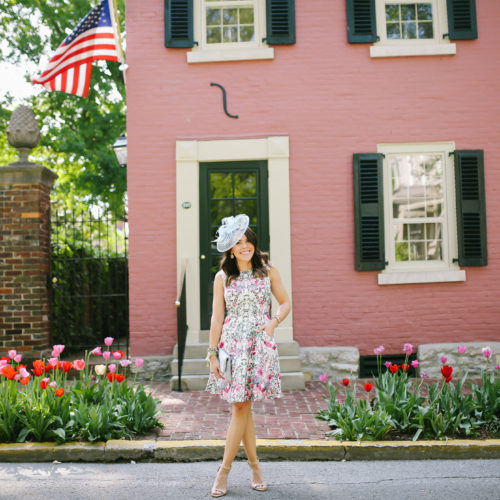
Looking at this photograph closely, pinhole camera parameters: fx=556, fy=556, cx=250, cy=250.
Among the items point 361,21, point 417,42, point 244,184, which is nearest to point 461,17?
point 417,42

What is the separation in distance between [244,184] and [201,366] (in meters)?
2.53

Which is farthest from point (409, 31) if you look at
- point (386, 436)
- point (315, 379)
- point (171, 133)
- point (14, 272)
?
point (14, 272)

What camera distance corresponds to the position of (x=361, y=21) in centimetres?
771

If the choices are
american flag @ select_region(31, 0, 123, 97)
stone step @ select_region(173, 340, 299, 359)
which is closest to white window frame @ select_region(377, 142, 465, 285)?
stone step @ select_region(173, 340, 299, 359)

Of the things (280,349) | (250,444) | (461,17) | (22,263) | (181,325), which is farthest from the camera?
(461,17)

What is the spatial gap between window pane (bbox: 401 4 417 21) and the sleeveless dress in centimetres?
586

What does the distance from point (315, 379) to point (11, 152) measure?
13645 mm

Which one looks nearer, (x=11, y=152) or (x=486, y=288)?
(x=486, y=288)

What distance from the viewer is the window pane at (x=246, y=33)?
26.0 feet

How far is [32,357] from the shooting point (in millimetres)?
7270

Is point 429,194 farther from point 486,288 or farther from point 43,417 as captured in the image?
point 43,417

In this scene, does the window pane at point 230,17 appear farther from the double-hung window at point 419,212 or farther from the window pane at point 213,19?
the double-hung window at point 419,212

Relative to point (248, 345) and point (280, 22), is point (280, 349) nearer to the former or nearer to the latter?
point (248, 345)

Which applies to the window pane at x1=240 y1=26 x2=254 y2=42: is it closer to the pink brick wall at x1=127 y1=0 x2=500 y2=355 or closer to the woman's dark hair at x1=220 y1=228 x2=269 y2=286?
the pink brick wall at x1=127 y1=0 x2=500 y2=355
